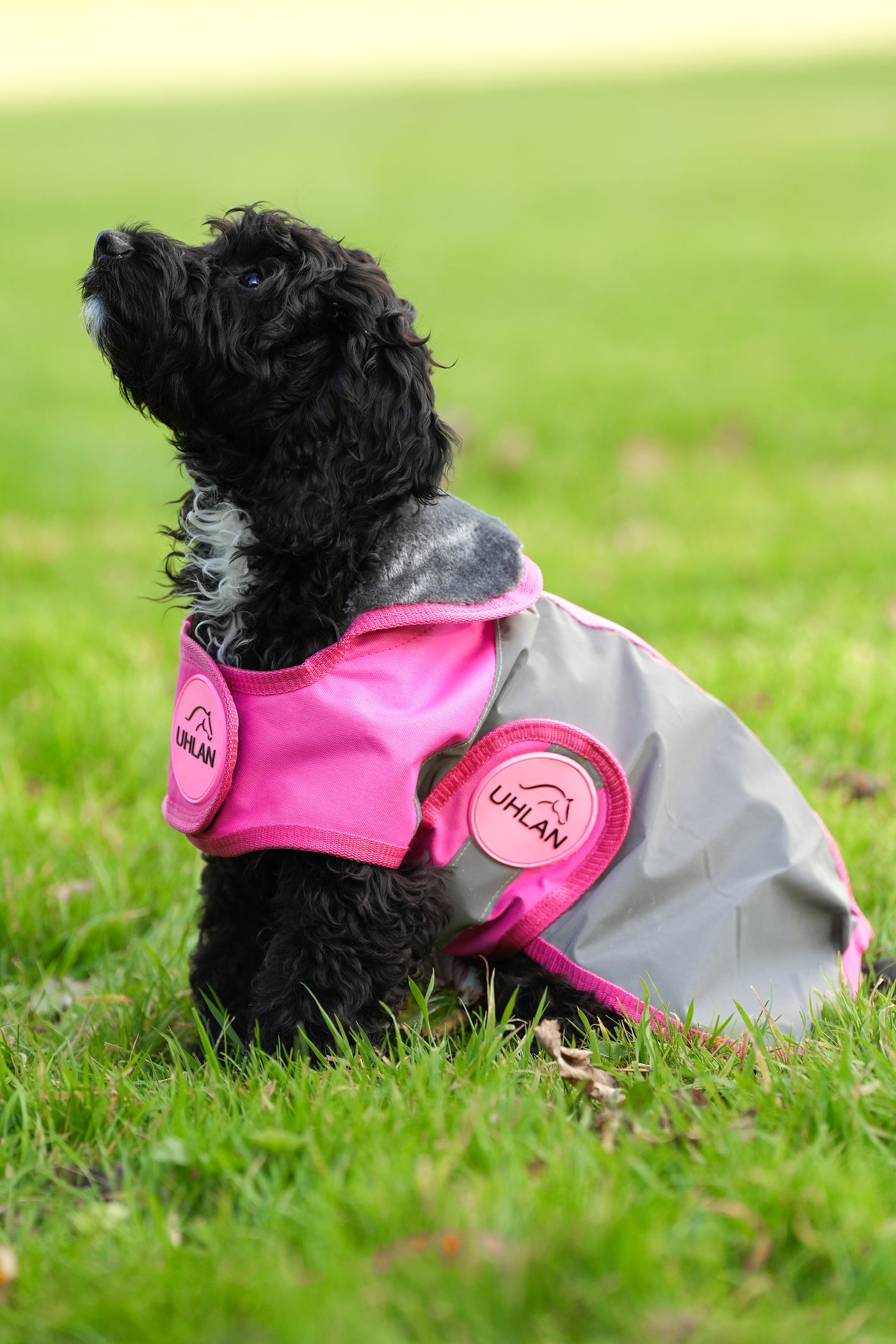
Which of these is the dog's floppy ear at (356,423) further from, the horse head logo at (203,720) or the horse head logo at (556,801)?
the horse head logo at (556,801)

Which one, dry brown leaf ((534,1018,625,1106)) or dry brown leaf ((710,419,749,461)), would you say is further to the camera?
dry brown leaf ((710,419,749,461))

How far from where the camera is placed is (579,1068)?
231 centimetres

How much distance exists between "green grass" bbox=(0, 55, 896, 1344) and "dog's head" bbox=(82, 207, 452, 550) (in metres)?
1.11

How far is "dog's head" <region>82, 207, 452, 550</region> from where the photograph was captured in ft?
7.82

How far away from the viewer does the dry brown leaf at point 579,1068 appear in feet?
7.18

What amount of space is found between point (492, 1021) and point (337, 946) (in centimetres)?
34

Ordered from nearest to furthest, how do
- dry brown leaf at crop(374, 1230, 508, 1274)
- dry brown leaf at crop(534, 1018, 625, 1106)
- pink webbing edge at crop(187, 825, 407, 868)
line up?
1. dry brown leaf at crop(374, 1230, 508, 1274)
2. dry brown leaf at crop(534, 1018, 625, 1106)
3. pink webbing edge at crop(187, 825, 407, 868)

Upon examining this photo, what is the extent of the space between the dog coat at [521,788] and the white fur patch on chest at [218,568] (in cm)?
6

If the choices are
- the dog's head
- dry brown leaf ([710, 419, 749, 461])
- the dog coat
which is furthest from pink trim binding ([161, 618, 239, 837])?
dry brown leaf ([710, 419, 749, 461])

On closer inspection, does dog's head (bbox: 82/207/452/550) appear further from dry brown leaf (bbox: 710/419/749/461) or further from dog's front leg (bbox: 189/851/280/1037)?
dry brown leaf (bbox: 710/419/749/461)

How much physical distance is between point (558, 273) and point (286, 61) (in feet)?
83.3

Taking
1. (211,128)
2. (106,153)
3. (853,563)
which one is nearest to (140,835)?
(853,563)

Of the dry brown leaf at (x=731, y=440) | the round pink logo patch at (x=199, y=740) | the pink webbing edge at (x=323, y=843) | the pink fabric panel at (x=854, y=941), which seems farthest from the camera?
the dry brown leaf at (x=731, y=440)

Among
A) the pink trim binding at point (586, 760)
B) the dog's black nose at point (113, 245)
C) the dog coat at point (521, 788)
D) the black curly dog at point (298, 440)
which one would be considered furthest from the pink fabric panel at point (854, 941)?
the dog's black nose at point (113, 245)
